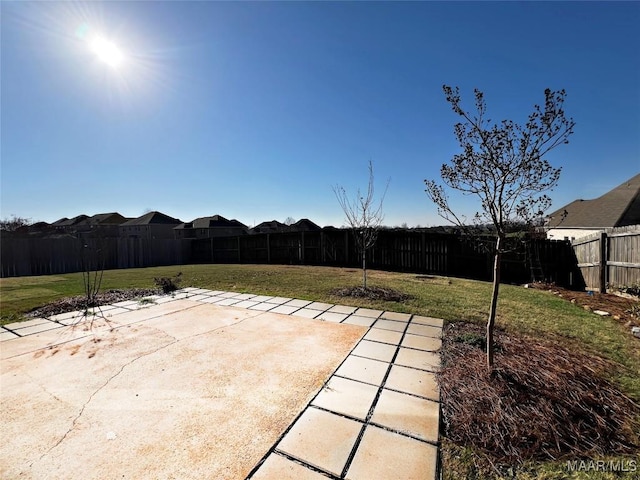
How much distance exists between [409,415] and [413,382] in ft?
1.62

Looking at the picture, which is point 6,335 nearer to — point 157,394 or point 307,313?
point 157,394

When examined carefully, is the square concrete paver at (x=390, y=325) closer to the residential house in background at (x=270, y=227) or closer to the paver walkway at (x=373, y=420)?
the paver walkway at (x=373, y=420)

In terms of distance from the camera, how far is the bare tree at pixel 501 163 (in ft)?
6.81

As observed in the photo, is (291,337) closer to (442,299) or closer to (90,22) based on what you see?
(442,299)

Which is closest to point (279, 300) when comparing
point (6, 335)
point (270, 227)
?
point (6, 335)

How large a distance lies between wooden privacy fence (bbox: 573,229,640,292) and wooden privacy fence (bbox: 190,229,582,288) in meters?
0.77

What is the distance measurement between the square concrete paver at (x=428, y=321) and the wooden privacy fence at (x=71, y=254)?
996cm

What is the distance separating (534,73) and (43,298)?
11654mm

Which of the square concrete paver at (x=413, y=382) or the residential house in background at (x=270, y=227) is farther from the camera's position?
the residential house in background at (x=270, y=227)

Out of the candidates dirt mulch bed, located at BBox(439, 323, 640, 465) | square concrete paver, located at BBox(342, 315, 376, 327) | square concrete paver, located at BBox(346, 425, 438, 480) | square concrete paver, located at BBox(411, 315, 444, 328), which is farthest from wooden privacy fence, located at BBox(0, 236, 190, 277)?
dirt mulch bed, located at BBox(439, 323, 640, 465)

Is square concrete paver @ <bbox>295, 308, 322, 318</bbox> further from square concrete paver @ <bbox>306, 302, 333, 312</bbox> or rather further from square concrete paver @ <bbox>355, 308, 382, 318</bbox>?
square concrete paver @ <bbox>355, 308, 382, 318</bbox>

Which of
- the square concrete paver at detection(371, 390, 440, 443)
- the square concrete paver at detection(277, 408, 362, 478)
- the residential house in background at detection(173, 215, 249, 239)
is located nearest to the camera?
the square concrete paver at detection(277, 408, 362, 478)

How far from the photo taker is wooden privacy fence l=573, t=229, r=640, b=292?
220 inches

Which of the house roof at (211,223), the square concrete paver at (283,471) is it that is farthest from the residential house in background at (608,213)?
the house roof at (211,223)
